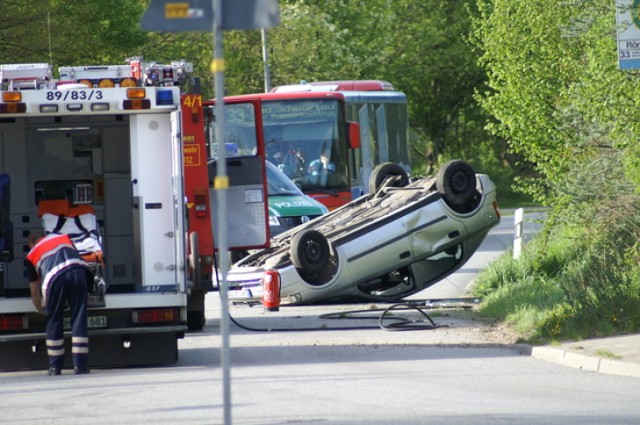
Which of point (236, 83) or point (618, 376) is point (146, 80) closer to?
point (618, 376)

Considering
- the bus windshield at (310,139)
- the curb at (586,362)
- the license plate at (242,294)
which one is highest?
the bus windshield at (310,139)

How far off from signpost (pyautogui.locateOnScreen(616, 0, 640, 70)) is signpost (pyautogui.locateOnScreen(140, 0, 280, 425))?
6.76 m

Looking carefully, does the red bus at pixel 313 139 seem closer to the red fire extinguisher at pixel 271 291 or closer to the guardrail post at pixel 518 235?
the guardrail post at pixel 518 235

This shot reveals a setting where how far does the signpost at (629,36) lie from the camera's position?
12.9m

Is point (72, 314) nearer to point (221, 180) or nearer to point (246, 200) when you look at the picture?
point (246, 200)

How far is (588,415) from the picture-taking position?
9273 millimetres

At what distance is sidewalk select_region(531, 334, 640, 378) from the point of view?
11.5 m

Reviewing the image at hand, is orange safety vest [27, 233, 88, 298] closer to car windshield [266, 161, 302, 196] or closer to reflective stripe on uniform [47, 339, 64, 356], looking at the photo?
reflective stripe on uniform [47, 339, 64, 356]

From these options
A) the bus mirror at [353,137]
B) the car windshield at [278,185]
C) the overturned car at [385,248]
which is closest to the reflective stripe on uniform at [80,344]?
the overturned car at [385,248]

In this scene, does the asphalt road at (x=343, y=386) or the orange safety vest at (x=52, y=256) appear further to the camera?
the orange safety vest at (x=52, y=256)

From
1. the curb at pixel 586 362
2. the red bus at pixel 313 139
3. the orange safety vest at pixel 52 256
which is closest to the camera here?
the curb at pixel 586 362

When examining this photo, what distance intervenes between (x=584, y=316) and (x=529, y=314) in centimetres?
126

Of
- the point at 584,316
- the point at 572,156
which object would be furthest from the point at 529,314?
the point at 572,156

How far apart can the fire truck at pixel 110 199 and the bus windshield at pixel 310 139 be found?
39.3ft
